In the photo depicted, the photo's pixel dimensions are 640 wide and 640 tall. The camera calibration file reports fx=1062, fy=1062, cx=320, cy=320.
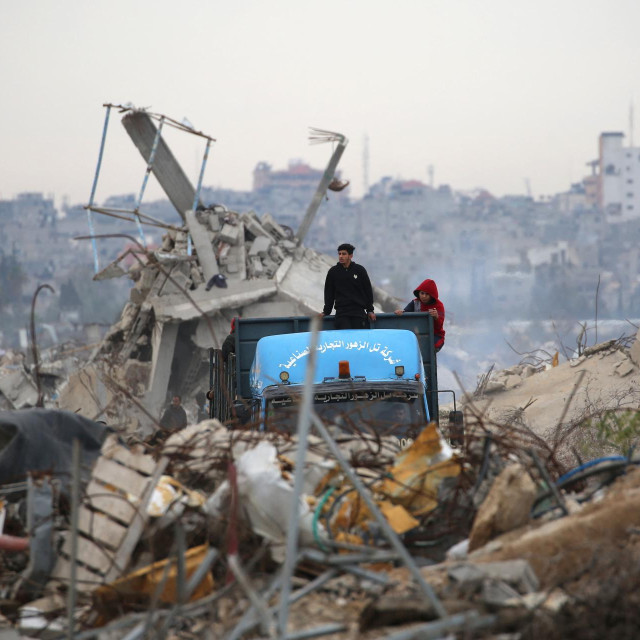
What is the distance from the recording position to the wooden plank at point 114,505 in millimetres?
5793

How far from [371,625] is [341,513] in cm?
124

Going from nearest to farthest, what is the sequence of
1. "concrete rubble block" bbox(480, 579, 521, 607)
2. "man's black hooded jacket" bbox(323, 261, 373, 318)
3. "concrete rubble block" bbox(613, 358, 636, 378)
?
"concrete rubble block" bbox(480, 579, 521, 607) < "man's black hooded jacket" bbox(323, 261, 373, 318) < "concrete rubble block" bbox(613, 358, 636, 378)

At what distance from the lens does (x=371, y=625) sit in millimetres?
4695

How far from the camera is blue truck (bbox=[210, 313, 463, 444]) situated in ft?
28.5

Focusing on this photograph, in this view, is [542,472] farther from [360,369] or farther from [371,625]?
[360,369]

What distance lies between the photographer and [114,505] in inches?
230

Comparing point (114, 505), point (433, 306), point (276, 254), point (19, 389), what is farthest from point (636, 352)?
point (19, 389)

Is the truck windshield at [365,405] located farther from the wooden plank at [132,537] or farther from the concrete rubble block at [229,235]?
the concrete rubble block at [229,235]

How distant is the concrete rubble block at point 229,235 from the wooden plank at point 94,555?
15.4 m

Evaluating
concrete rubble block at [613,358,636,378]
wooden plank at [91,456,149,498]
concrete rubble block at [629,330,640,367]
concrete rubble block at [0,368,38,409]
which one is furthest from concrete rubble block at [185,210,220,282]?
wooden plank at [91,456,149,498]

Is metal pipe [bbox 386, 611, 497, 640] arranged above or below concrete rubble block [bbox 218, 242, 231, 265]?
below

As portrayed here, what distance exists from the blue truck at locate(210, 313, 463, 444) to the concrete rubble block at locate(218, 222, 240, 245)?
33.5 ft

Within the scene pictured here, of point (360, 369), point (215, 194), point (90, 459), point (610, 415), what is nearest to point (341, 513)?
point (90, 459)

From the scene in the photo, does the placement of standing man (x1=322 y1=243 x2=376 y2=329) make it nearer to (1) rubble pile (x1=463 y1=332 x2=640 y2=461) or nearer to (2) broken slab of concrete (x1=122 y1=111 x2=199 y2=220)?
(1) rubble pile (x1=463 y1=332 x2=640 y2=461)
